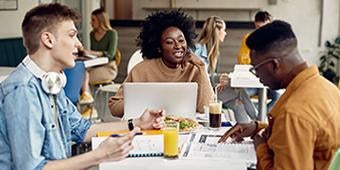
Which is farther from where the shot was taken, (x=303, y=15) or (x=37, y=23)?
(x=303, y=15)

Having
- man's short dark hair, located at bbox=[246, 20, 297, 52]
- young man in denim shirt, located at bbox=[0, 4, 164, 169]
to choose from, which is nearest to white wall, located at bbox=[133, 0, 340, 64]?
man's short dark hair, located at bbox=[246, 20, 297, 52]

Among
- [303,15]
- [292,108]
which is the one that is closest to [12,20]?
[303,15]

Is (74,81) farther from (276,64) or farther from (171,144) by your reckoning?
(276,64)

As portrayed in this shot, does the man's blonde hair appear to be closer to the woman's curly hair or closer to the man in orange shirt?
the man in orange shirt

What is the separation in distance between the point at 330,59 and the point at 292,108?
21.1 ft

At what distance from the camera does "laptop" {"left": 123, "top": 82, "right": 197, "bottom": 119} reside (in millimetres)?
2375

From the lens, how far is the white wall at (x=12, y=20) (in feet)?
20.5

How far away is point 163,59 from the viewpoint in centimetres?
297

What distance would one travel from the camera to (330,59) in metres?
7.72

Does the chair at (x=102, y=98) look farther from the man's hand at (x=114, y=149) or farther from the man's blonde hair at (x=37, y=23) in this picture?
the man's hand at (x=114, y=149)

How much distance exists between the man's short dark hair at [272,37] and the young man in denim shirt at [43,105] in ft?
1.69

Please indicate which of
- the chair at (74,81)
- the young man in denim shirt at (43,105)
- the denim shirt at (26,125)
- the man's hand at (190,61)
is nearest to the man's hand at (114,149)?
the young man in denim shirt at (43,105)

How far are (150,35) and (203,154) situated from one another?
4.19 ft

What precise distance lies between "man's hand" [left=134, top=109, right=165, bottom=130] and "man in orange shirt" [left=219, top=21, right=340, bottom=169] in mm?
529
